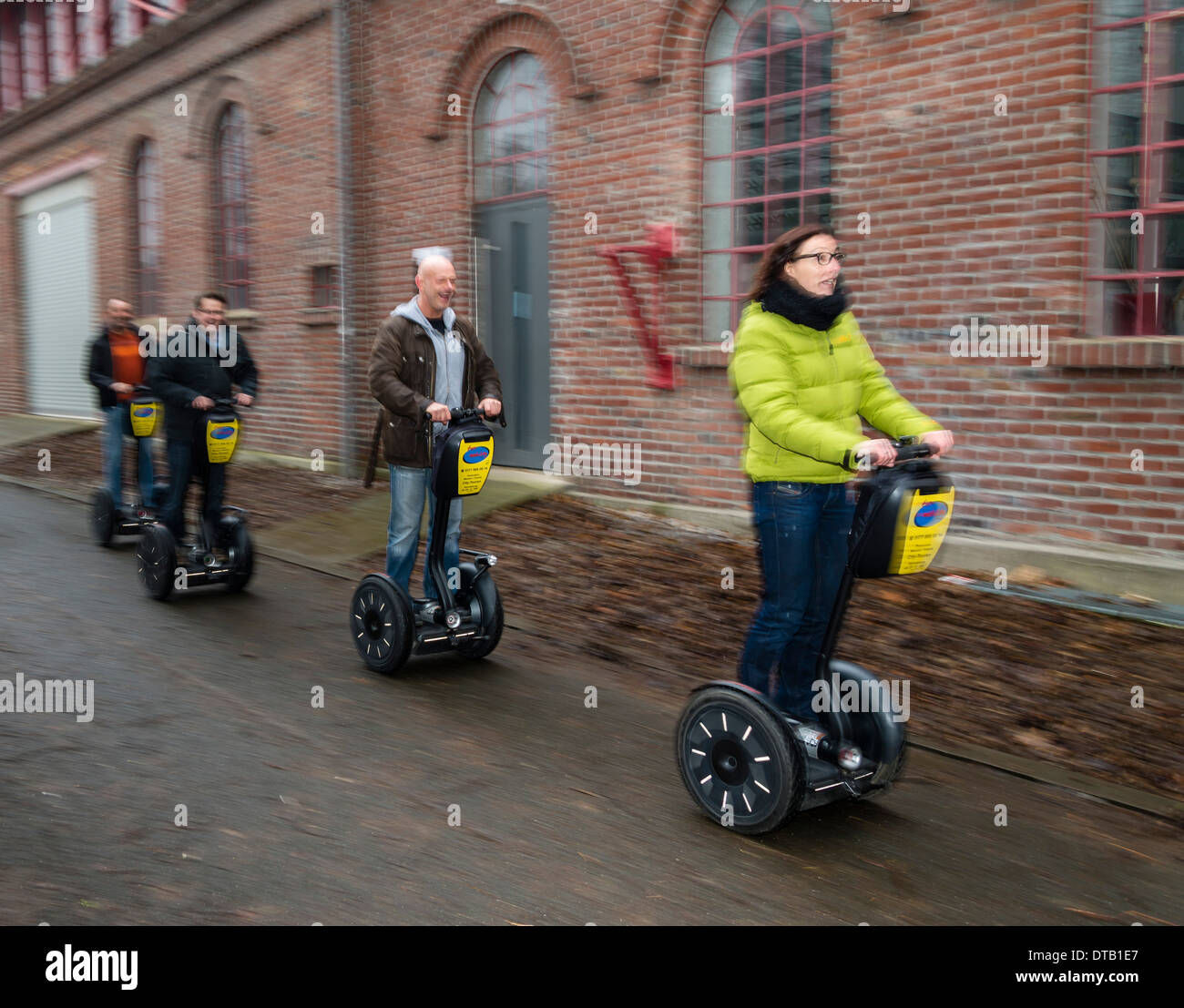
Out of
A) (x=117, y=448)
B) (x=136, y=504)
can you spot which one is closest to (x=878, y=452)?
(x=136, y=504)

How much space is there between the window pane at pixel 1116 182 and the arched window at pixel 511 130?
18.1 ft

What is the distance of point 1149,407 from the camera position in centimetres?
686

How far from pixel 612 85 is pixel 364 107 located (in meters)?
4.09

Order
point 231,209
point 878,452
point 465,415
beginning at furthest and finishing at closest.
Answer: point 231,209 → point 465,415 → point 878,452

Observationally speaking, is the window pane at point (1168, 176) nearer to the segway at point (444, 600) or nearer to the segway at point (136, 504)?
the segway at point (444, 600)

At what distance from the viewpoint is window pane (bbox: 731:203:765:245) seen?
9383 mm

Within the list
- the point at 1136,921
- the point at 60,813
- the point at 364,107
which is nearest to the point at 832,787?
the point at 1136,921

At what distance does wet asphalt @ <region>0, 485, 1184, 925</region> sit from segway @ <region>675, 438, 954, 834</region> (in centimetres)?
17

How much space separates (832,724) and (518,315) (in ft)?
26.6

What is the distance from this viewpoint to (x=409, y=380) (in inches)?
229

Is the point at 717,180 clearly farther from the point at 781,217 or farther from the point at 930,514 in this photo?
the point at 930,514

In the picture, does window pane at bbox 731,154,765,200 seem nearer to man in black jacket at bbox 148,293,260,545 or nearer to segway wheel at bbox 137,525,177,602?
man in black jacket at bbox 148,293,260,545

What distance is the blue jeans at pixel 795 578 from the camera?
13.0 ft

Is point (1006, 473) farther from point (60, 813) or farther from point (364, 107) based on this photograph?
point (364, 107)
